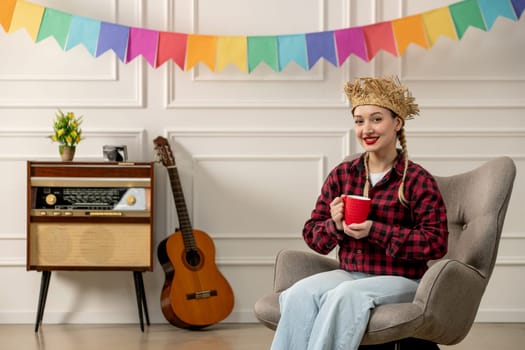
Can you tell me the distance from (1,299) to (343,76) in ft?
7.02

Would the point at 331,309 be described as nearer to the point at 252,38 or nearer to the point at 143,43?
the point at 252,38

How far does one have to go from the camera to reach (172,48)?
421 centimetres

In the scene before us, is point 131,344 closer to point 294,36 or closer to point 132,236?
point 132,236

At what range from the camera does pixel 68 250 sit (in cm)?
399

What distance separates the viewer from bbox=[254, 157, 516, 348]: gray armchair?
2.37 m

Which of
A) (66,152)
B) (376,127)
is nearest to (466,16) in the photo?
(376,127)

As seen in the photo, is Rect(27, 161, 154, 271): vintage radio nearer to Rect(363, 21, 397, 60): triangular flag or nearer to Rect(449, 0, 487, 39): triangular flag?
Rect(363, 21, 397, 60): triangular flag

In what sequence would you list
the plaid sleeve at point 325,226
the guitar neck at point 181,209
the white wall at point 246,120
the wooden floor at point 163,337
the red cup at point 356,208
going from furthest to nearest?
the white wall at point 246,120 → the guitar neck at point 181,209 → the wooden floor at point 163,337 → the plaid sleeve at point 325,226 → the red cup at point 356,208

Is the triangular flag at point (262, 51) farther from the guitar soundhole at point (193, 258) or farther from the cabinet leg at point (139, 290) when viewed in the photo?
the cabinet leg at point (139, 290)

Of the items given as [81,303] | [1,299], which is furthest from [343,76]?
[1,299]

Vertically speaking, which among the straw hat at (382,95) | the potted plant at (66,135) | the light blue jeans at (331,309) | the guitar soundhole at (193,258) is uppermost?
the straw hat at (382,95)

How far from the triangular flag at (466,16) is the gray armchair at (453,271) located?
4.64ft

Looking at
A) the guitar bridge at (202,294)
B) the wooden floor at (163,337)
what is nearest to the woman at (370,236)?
the wooden floor at (163,337)

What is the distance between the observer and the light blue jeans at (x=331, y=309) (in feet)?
7.63
